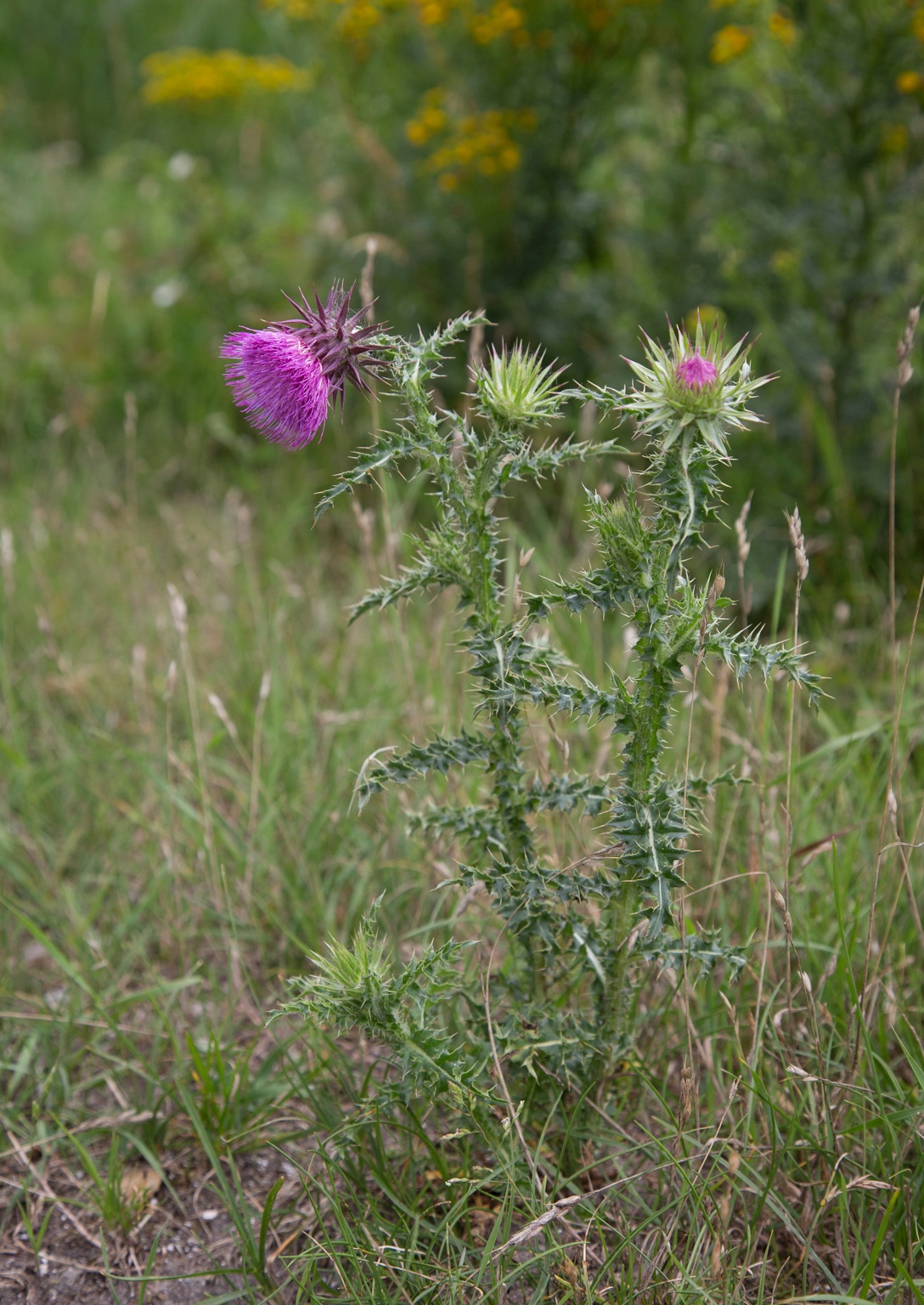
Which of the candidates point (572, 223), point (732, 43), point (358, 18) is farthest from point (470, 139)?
point (732, 43)

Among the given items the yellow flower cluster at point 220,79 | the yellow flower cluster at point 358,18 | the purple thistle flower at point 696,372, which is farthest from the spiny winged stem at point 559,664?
the yellow flower cluster at point 220,79

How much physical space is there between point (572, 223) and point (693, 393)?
3150mm

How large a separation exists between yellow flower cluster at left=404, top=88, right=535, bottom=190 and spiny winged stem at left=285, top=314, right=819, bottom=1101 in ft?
8.64

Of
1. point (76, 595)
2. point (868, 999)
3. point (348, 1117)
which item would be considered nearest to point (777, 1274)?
point (868, 999)

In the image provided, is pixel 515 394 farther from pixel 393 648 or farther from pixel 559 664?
pixel 393 648

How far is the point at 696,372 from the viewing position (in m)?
1.20

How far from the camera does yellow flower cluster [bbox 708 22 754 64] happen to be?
3256 millimetres

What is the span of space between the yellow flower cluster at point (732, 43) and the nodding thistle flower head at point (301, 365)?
2524 millimetres

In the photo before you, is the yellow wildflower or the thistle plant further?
the yellow wildflower

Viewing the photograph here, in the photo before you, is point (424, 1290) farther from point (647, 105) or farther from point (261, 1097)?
point (647, 105)

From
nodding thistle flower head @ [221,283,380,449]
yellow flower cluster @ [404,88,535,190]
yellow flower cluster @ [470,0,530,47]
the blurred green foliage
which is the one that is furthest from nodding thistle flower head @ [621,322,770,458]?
yellow flower cluster @ [470,0,530,47]

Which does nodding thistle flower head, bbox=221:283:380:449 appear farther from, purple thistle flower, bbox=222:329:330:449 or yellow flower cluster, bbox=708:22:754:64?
yellow flower cluster, bbox=708:22:754:64

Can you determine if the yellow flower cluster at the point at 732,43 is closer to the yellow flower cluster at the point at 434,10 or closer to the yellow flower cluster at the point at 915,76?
the yellow flower cluster at the point at 915,76

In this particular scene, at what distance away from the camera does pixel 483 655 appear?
1380 millimetres
